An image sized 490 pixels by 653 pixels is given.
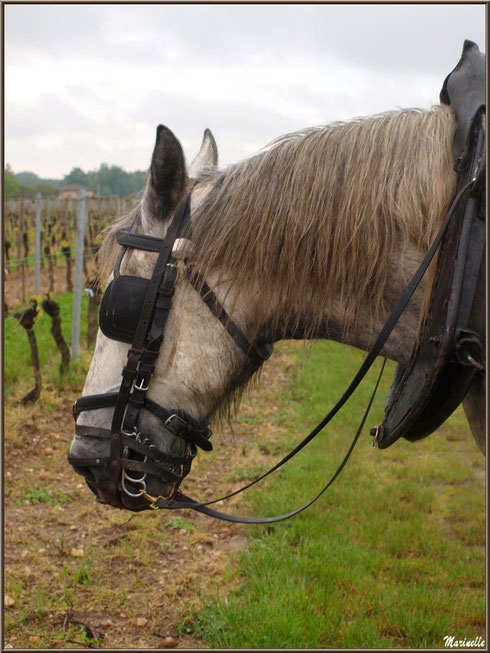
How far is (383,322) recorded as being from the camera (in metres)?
1.83

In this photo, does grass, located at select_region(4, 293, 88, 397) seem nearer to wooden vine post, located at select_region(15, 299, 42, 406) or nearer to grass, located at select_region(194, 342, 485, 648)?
wooden vine post, located at select_region(15, 299, 42, 406)

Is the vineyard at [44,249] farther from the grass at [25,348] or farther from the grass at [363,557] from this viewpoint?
the grass at [363,557]

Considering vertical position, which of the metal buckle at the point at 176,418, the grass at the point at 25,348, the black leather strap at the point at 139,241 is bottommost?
the grass at the point at 25,348

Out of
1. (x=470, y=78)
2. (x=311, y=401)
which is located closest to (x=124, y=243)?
(x=470, y=78)

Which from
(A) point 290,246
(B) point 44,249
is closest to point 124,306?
(A) point 290,246

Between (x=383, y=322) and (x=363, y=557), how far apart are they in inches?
92.2

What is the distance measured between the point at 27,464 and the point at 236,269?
3.77m

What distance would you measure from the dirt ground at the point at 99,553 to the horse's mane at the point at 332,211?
80cm

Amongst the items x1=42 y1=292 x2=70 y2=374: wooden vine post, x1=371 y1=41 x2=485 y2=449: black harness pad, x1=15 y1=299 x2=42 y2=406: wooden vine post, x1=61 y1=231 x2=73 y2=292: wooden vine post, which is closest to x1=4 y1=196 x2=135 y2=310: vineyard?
x1=61 y1=231 x2=73 y2=292: wooden vine post

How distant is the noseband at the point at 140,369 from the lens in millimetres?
1858

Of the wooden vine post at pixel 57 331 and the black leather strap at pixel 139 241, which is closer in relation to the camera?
the black leather strap at pixel 139 241

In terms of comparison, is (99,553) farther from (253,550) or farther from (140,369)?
(140,369)

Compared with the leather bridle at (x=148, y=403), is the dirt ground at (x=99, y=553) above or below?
below

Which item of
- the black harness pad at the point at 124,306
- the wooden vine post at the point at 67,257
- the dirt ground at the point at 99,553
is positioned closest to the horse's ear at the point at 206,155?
the black harness pad at the point at 124,306
